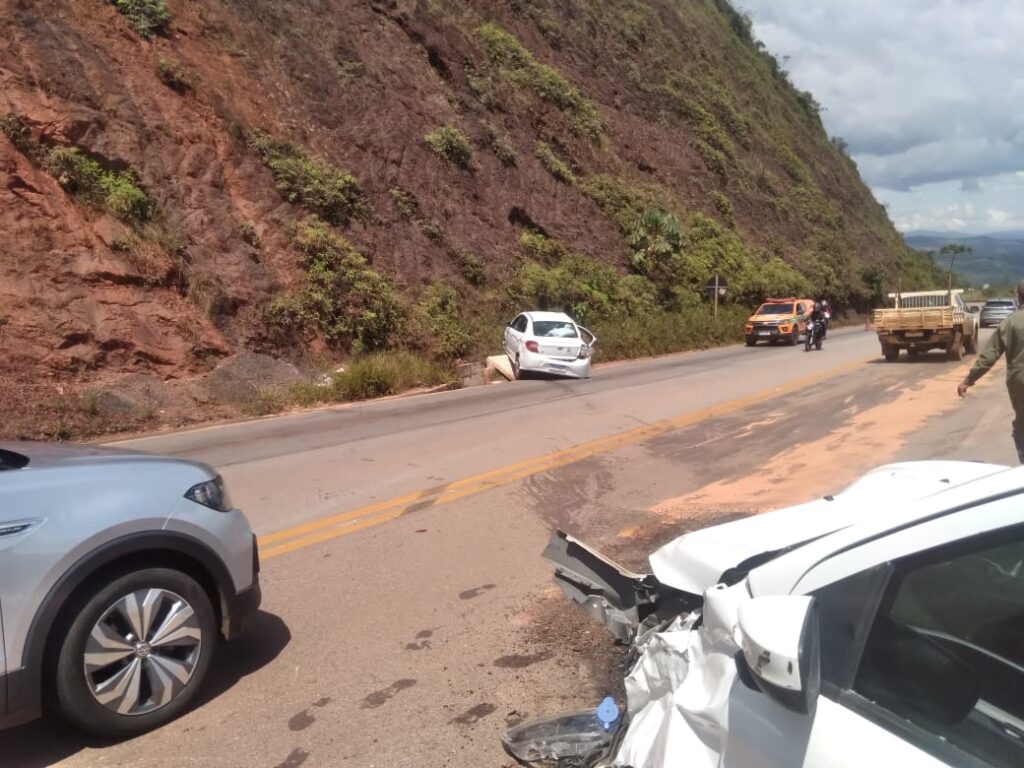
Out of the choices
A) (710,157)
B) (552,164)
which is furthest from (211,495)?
(710,157)

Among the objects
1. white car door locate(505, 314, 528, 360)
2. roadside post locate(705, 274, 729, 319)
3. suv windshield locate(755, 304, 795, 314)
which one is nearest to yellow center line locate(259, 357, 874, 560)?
white car door locate(505, 314, 528, 360)

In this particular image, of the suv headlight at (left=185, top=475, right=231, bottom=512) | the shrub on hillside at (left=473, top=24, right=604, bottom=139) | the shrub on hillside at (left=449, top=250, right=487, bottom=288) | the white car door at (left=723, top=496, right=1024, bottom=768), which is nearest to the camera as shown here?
the white car door at (left=723, top=496, right=1024, bottom=768)

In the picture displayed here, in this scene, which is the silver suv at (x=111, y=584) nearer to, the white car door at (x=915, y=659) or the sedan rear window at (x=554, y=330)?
the white car door at (x=915, y=659)

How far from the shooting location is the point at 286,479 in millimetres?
8648

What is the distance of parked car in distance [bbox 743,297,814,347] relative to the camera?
30859 millimetres

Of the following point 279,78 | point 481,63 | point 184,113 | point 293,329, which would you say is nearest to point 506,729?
point 293,329

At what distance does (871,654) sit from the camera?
1897 millimetres

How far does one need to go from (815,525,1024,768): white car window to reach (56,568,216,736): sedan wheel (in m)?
2.76

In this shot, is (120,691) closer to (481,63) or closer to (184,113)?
(184,113)

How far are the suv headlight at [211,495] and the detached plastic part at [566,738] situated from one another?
5.64 feet

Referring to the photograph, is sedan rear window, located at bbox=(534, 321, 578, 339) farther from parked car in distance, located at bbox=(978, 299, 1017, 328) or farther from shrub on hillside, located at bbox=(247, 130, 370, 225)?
parked car in distance, located at bbox=(978, 299, 1017, 328)

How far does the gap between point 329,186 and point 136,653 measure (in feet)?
67.1

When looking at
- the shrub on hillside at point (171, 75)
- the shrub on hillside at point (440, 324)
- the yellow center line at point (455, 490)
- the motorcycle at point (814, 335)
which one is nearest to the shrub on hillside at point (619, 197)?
the motorcycle at point (814, 335)

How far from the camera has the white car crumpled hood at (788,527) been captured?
8.93ft
